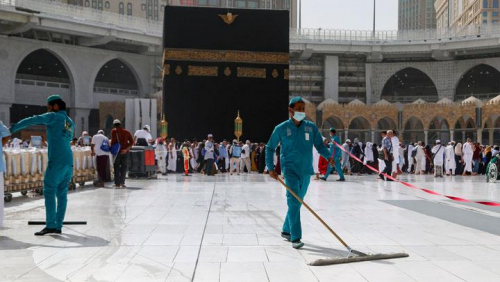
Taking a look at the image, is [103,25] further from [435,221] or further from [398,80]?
[435,221]

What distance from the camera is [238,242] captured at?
4.98 meters

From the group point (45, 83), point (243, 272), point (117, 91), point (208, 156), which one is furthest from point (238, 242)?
point (117, 91)

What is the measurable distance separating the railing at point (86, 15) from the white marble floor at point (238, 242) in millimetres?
27472

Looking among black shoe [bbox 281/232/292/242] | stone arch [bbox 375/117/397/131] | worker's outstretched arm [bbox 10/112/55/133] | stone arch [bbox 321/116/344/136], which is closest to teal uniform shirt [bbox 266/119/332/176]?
black shoe [bbox 281/232/292/242]

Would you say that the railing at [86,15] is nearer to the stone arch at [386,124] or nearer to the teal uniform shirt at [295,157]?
the stone arch at [386,124]

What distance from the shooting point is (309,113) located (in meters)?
37.9

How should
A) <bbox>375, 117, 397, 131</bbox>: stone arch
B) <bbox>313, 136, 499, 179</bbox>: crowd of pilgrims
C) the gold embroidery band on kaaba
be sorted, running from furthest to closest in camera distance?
<bbox>375, 117, 397, 131</bbox>: stone arch, the gold embroidery band on kaaba, <bbox>313, 136, 499, 179</bbox>: crowd of pilgrims

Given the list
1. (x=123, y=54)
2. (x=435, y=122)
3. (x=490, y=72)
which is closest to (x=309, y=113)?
(x=435, y=122)

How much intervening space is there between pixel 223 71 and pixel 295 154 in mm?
17081

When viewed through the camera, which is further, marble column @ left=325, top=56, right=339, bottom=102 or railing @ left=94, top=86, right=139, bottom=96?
marble column @ left=325, top=56, right=339, bottom=102

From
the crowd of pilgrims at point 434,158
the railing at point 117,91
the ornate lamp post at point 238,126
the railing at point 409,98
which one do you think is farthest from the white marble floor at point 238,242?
the railing at point 409,98

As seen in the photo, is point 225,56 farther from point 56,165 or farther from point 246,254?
point 246,254

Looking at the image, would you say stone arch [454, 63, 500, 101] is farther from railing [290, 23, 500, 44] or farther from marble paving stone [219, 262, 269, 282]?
marble paving stone [219, 262, 269, 282]

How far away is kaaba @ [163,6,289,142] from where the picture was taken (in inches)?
839
